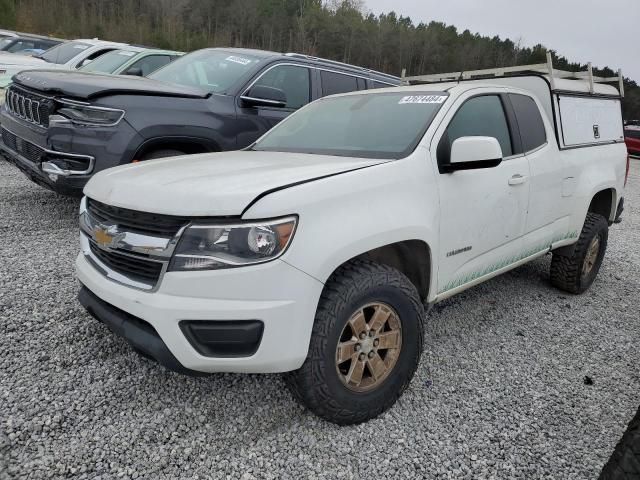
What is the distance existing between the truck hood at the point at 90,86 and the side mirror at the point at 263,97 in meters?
0.41

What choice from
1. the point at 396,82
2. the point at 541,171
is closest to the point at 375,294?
the point at 541,171

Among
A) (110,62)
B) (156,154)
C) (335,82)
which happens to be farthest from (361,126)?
(110,62)

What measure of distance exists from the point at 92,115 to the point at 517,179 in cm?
336

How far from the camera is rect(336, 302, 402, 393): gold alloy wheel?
7.13 feet

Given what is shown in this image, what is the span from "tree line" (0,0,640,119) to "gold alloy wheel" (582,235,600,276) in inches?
1447

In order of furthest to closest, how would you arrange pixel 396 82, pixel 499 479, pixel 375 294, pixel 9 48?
pixel 9 48 → pixel 396 82 → pixel 375 294 → pixel 499 479

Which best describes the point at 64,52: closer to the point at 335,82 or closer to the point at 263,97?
the point at 335,82

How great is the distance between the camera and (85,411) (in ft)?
7.29

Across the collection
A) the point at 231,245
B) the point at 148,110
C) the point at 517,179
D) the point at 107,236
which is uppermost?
the point at 148,110

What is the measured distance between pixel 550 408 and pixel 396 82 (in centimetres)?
468

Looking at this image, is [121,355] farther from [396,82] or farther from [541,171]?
[396,82]

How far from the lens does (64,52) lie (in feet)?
31.6

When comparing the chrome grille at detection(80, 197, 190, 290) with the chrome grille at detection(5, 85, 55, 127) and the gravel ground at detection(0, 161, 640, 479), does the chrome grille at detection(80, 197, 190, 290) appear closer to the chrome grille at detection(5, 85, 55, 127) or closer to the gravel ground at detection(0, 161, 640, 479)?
the gravel ground at detection(0, 161, 640, 479)

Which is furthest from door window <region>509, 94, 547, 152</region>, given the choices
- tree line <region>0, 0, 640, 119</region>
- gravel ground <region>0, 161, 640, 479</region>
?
tree line <region>0, 0, 640, 119</region>
